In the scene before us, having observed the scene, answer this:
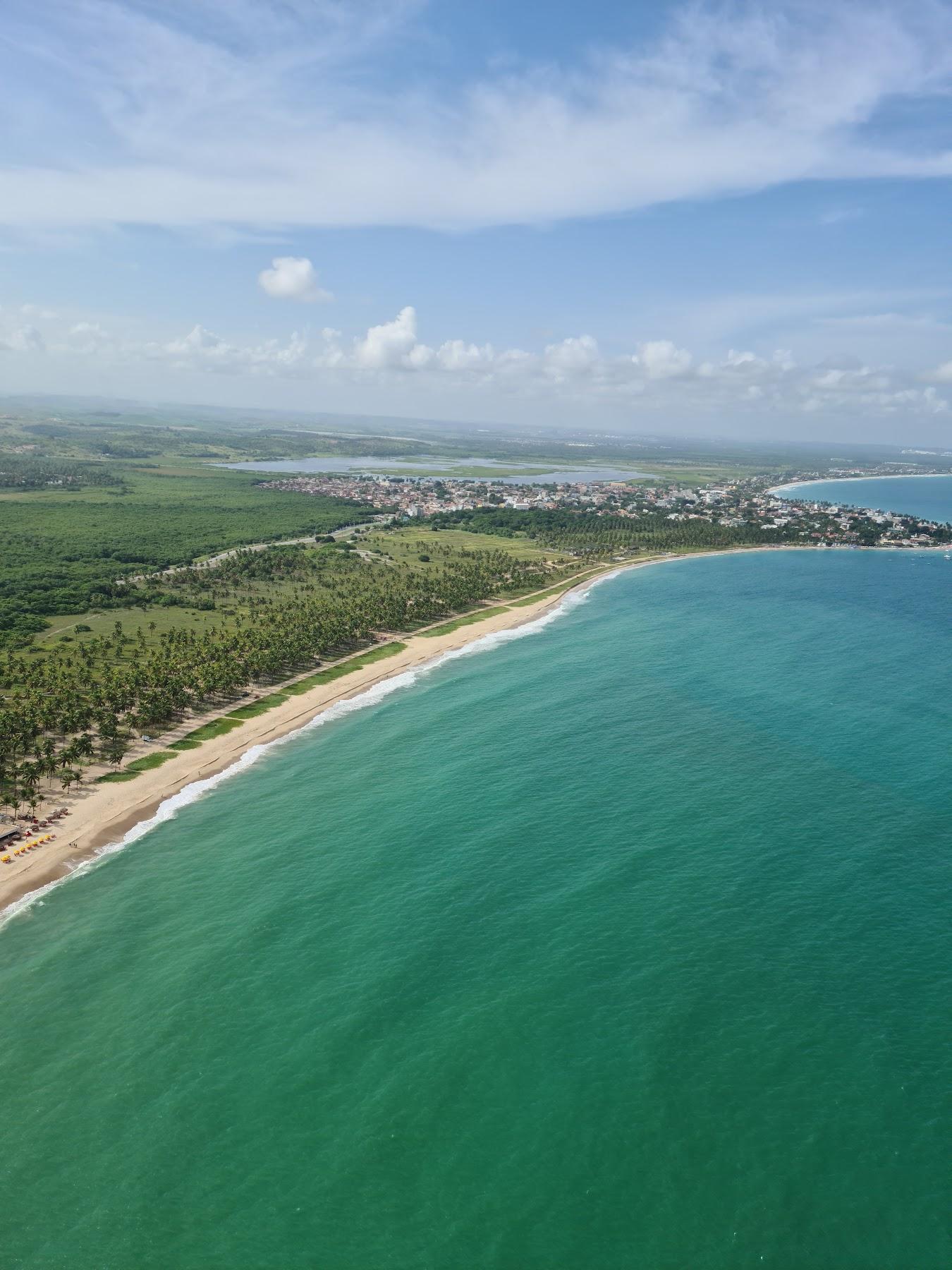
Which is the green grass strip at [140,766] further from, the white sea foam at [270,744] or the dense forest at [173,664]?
the white sea foam at [270,744]

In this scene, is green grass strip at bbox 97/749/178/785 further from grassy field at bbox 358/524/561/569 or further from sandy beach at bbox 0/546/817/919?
grassy field at bbox 358/524/561/569

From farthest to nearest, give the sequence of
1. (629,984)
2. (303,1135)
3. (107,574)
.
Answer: (107,574) < (629,984) < (303,1135)

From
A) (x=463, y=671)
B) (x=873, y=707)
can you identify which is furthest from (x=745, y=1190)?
(x=463, y=671)

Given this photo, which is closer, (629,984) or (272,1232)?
(272,1232)

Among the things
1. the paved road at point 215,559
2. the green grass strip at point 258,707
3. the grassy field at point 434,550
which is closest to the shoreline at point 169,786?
the green grass strip at point 258,707

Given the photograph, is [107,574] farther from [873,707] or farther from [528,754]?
[873,707]

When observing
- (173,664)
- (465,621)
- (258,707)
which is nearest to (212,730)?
(258,707)

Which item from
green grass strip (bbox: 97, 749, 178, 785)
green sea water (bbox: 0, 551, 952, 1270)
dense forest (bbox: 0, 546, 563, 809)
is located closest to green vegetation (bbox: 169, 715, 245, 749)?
green grass strip (bbox: 97, 749, 178, 785)

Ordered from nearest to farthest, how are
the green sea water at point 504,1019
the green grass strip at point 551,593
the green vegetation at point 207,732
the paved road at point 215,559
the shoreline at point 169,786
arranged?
the green sea water at point 504,1019 → the shoreline at point 169,786 → the green vegetation at point 207,732 → the green grass strip at point 551,593 → the paved road at point 215,559
